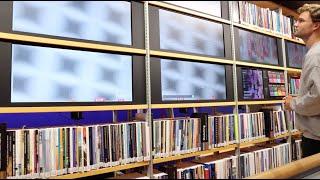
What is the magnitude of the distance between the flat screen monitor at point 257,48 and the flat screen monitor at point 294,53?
0.25m

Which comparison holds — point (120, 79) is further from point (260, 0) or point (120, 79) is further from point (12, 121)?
point (260, 0)

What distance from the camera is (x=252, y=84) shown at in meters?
2.53

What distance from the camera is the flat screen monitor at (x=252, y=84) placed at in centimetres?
246

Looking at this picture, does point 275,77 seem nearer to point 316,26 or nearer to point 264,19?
point 264,19

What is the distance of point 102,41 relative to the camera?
1.67 metres

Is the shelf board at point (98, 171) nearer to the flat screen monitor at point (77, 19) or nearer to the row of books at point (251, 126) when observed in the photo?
the flat screen monitor at point (77, 19)

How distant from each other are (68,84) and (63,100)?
10 cm

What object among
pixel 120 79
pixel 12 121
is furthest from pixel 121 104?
pixel 12 121

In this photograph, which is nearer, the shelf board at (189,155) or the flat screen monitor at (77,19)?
the flat screen monitor at (77,19)

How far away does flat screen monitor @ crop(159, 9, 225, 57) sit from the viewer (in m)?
1.96

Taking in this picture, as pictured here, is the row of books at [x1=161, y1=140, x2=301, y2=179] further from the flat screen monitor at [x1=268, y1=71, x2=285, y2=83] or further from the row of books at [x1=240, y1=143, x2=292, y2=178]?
the flat screen monitor at [x1=268, y1=71, x2=285, y2=83]

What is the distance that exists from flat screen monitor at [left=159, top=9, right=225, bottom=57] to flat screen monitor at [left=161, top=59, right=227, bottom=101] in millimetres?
108

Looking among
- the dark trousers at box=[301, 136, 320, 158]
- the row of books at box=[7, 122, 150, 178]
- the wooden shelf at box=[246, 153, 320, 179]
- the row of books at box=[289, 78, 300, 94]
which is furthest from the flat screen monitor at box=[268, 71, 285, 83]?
the wooden shelf at box=[246, 153, 320, 179]

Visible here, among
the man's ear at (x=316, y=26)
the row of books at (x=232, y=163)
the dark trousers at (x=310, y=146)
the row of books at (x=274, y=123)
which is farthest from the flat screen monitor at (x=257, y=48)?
the dark trousers at (x=310, y=146)
